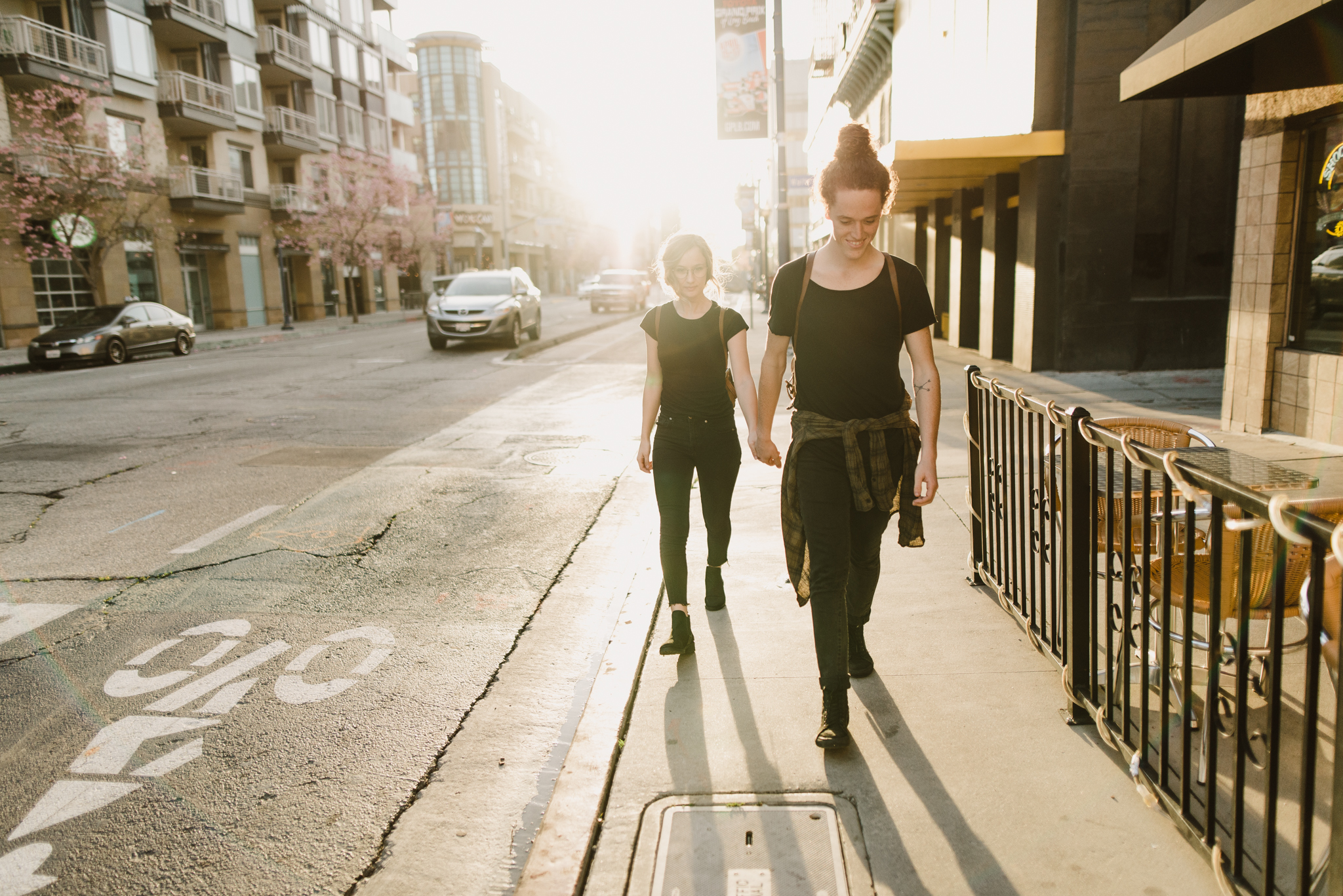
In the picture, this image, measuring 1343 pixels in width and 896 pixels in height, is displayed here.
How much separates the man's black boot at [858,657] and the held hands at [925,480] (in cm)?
70

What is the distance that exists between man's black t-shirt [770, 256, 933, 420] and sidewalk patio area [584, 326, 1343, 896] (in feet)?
3.66

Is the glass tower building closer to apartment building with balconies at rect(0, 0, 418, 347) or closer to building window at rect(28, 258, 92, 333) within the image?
apartment building with balconies at rect(0, 0, 418, 347)

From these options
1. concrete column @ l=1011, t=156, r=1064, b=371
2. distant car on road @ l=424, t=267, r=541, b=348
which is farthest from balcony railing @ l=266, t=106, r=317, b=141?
concrete column @ l=1011, t=156, r=1064, b=371

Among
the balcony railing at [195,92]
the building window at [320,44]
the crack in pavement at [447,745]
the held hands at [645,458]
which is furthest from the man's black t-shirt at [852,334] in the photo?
the building window at [320,44]

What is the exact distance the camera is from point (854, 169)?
303 centimetres

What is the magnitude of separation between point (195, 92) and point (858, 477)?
3767cm

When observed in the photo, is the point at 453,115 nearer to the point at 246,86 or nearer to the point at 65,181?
the point at 246,86

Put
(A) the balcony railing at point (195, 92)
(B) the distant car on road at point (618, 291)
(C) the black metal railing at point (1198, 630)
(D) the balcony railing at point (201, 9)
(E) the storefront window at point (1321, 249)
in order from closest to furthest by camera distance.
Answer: (C) the black metal railing at point (1198, 630) → (E) the storefront window at point (1321, 249) → (D) the balcony railing at point (201, 9) → (A) the balcony railing at point (195, 92) → (B) the distant car on road at point (618, 291)

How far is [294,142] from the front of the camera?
4025 cm

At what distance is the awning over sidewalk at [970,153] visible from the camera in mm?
12227

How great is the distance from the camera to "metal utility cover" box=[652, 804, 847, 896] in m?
2.42

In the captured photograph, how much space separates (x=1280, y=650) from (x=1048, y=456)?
4.67 feet

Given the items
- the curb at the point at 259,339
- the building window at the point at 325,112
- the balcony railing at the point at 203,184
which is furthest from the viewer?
the building window at the point at 325,112

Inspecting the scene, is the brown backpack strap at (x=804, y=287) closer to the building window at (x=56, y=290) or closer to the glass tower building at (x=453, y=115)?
the building window at (x=56, y=290)
